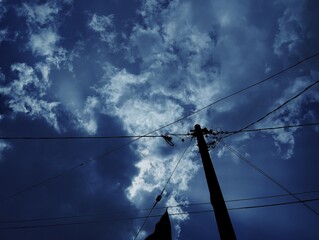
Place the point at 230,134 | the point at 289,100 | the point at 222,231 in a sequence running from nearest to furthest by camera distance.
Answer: the point at 222,231, the point at 289,100, the point at 230,134

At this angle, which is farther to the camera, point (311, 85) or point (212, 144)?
point (212, 144)

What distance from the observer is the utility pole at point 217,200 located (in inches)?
258

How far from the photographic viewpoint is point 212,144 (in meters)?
11.1

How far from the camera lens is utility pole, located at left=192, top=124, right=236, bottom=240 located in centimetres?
656

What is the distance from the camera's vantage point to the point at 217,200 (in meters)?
7.33

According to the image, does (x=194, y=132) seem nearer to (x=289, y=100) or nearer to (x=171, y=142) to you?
(x=171, y=142)

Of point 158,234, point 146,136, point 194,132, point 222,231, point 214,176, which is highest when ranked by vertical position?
point 146,136

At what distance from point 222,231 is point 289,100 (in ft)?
20.1

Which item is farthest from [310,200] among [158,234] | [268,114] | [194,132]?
[158,234]

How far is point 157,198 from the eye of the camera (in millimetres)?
9938

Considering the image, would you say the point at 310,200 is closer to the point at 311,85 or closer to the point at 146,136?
the point at 311,85

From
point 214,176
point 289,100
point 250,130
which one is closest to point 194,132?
point 214,176

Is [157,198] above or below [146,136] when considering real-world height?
below

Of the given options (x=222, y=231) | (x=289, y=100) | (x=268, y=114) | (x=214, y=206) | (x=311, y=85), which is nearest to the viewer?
(x=222, y=231)
